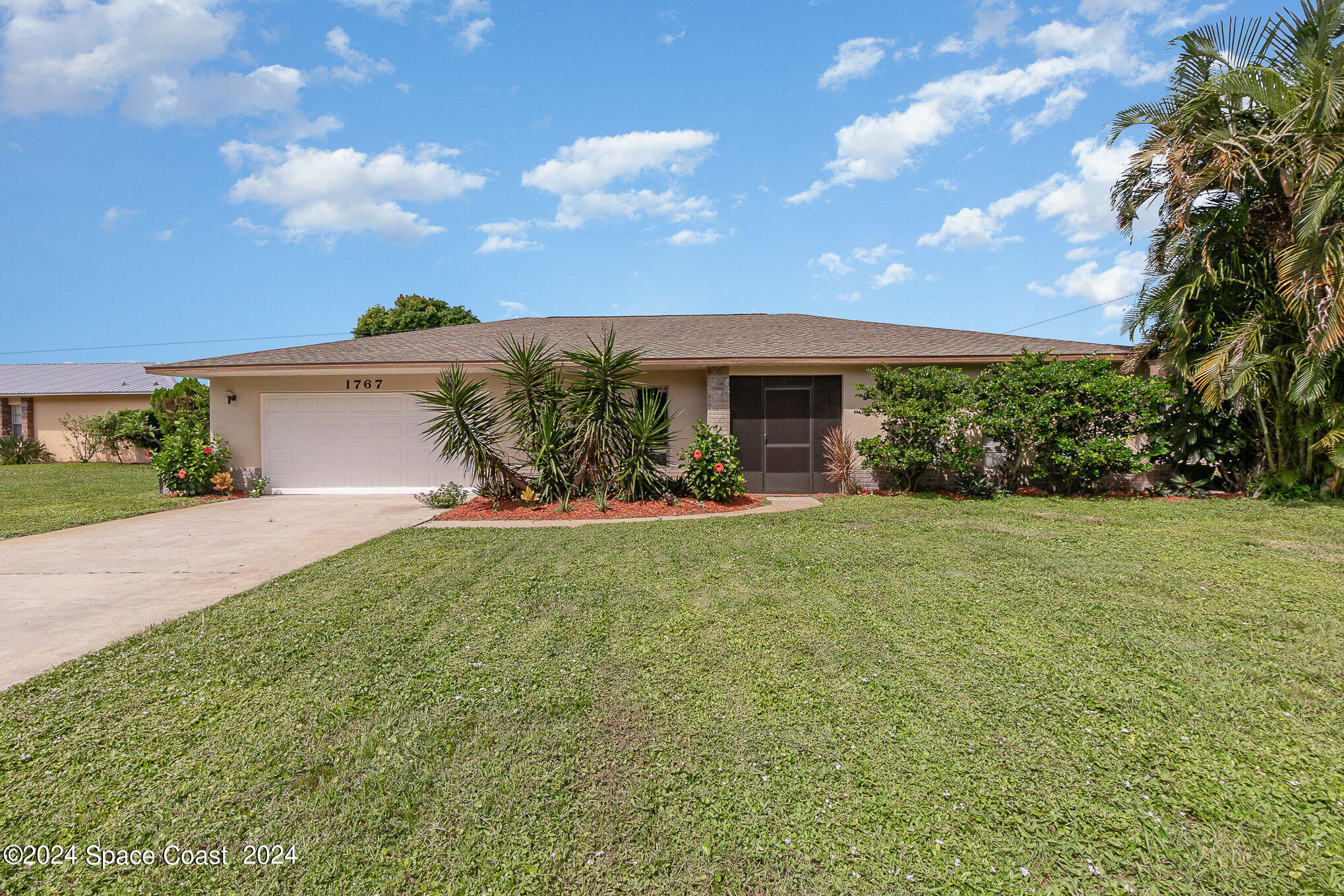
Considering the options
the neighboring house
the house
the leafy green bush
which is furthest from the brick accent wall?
the neighboring house

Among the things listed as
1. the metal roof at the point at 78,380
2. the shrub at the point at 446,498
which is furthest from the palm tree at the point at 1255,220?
the metal roof at the point at 78,380

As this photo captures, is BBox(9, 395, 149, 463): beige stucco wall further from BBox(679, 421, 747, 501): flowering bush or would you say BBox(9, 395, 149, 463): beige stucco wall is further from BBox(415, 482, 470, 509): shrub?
BBox(679, 421, 747, 501): flowering bush

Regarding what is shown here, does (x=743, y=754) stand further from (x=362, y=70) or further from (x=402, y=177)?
(x=402, y=177)

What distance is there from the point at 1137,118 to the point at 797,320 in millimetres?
7189

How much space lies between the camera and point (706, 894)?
1.93 m

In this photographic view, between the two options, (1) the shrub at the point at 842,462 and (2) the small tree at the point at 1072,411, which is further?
(1) the shrub at the point at 842,462

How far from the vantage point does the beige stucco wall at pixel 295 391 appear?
449 inches

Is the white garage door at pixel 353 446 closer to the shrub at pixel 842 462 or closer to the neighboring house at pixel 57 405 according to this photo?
the shrub at pixel 842 462

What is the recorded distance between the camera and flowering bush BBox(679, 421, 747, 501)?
9.61 meters

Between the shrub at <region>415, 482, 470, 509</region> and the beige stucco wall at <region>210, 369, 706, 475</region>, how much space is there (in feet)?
6.95

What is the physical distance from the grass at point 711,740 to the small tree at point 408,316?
2795cm

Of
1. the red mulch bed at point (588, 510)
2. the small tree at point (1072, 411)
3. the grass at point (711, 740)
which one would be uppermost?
the small tree at point (1072, 411)

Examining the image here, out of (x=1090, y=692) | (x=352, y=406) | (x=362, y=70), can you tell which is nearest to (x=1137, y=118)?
(x=1090, y=692)

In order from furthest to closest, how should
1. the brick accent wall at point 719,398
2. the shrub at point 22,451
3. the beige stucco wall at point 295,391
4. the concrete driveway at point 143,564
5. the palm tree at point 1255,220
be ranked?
the shrub at point 22,451 < the beige stucco wall at point 295,391 < the brick accent wall at point 719,398 < the palm tree at point 1255,220 < the concrete driveway at point 143,564
